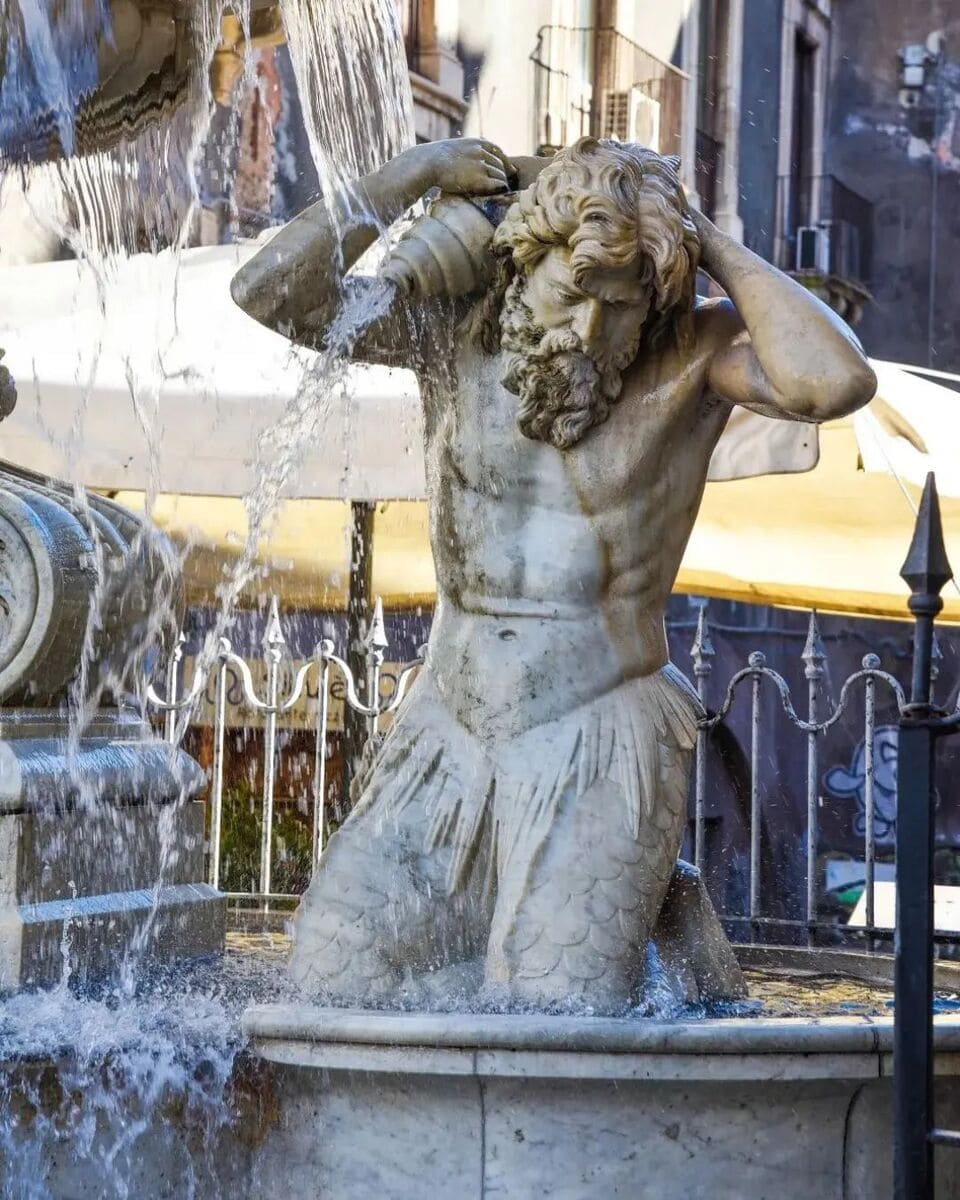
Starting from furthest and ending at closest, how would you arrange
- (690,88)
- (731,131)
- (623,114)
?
(731,131) → (690,88) → (623,114)

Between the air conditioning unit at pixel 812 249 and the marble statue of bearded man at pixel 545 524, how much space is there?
65.1 feet

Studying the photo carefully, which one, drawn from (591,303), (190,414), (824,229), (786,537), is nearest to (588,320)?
(591,303)

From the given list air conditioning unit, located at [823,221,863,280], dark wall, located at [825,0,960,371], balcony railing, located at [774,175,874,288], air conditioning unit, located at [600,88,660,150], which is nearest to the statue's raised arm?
air conditioning unit, located at [600,88,660,150]

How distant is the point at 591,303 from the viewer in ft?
10.6

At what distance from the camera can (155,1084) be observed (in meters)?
3.00

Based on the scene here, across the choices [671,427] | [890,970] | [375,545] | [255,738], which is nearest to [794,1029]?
[671,427]

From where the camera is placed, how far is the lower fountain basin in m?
2.72

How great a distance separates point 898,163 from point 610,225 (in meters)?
23.6

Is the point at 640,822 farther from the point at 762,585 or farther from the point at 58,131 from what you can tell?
the point at 762,585

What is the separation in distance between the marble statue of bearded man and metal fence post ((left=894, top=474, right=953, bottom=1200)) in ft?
1.69

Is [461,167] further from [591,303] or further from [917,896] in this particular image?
[917,896]

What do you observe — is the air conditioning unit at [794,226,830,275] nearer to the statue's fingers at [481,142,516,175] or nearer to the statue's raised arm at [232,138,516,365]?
the statue's fingers at [481,142,516,175]

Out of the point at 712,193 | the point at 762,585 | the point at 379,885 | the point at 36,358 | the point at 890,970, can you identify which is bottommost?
the point at 890,970

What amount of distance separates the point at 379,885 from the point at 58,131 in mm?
1731
